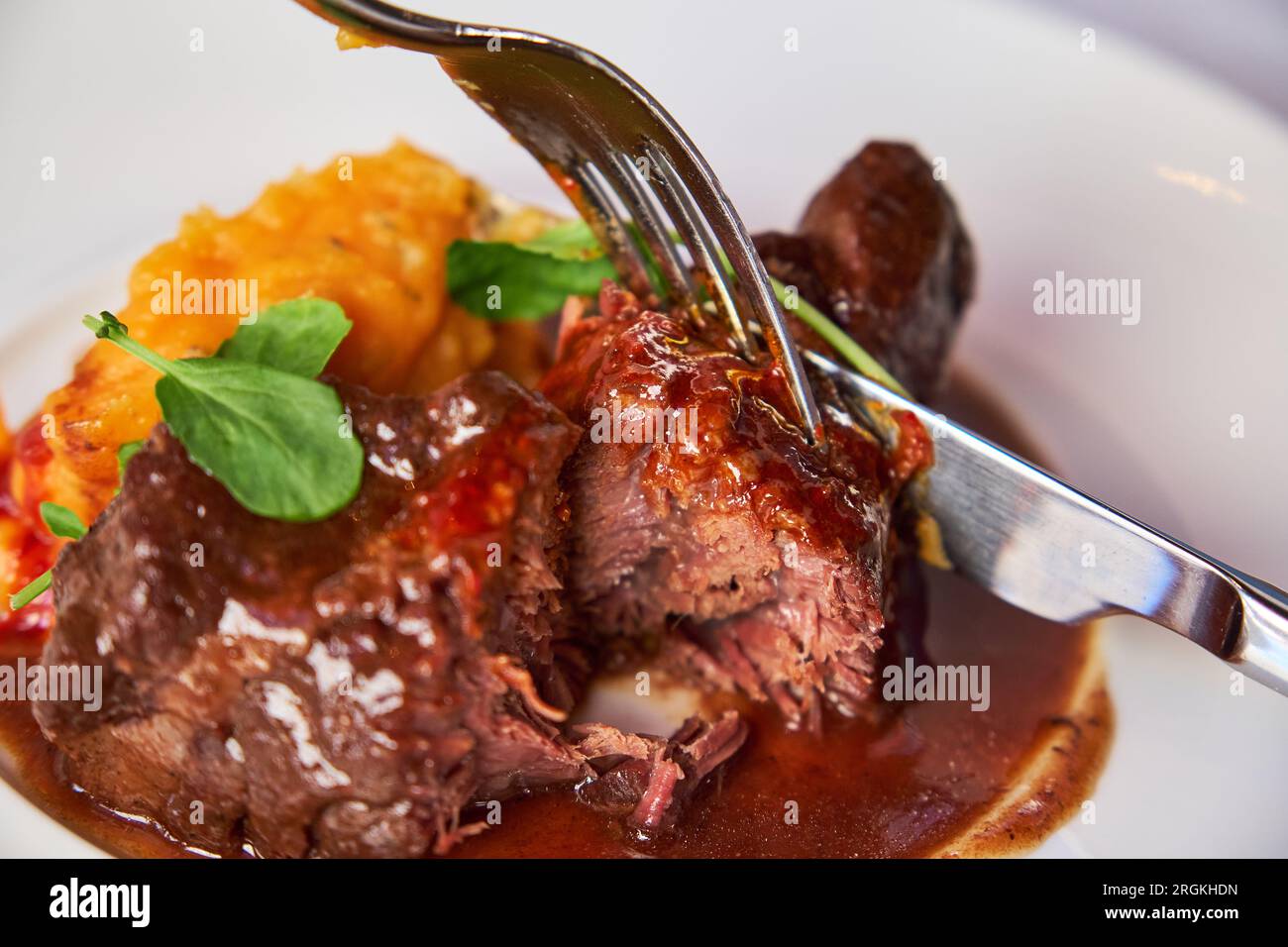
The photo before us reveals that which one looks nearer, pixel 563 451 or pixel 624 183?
A: pixel 563 451

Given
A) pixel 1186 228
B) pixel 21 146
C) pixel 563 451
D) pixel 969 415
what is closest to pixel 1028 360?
pixel 969 415

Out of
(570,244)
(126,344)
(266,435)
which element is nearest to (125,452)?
(126,344)

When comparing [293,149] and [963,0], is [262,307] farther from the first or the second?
[963,0]

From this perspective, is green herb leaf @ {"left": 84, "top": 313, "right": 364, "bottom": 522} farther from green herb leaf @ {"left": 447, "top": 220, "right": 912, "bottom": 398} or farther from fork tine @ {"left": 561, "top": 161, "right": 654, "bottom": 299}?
green herb leaf @ {"left": 447, "top": 220, "right": 912, "bottom": 398}

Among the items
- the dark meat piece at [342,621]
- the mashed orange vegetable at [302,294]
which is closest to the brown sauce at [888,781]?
the dark meat piece at [342,621]

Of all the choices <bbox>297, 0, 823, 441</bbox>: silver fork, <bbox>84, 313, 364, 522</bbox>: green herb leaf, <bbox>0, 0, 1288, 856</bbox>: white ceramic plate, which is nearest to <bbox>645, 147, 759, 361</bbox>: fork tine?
<bbox>297, 0, 823, 441</bbox>: silver fork

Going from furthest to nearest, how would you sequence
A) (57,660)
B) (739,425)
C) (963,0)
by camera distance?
(963,0) < (739,425) < (57,660)
